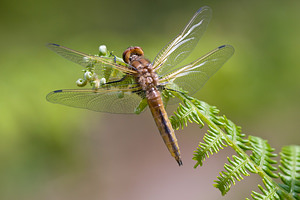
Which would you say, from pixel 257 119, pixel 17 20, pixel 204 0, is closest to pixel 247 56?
pixel 257 119

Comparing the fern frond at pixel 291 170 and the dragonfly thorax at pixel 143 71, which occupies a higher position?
the dragonfly thorax at pixel 143 71

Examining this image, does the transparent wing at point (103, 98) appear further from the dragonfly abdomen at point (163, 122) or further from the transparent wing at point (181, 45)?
the transparent wing at point (181, 45)

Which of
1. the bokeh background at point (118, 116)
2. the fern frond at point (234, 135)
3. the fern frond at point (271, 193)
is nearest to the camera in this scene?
the fern frond at point (271, 193)

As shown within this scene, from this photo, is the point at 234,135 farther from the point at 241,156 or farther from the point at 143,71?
the point at 143,71

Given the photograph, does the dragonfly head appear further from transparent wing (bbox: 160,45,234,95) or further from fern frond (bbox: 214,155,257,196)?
fern frond (bbox: 214,155,257,196)

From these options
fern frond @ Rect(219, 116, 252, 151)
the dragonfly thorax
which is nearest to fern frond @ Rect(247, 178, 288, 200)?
fern frond @ Rect(219, 116, 252, 151)

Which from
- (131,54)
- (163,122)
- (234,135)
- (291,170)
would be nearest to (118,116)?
(131,54)

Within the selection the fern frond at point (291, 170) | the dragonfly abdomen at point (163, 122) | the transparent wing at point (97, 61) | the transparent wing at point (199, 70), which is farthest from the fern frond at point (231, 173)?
the transparent wing at point (97, 61)
